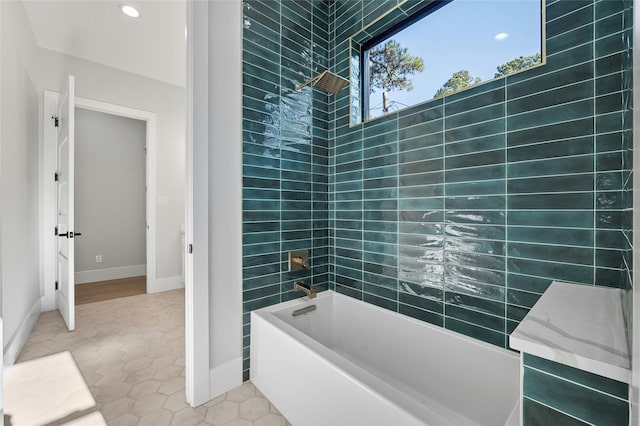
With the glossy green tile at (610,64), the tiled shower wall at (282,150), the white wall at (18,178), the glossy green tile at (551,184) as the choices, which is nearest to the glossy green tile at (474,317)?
the glossy green tile at (551,184)

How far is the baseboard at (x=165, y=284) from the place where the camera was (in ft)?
11.4

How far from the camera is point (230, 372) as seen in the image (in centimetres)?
165

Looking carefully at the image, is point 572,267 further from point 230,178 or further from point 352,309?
point 230,178

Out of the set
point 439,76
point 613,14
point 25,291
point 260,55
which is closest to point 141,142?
point 25,291

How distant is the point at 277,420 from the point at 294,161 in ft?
5.12

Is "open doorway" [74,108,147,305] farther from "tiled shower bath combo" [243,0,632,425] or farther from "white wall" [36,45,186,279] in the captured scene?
"tiled shower bath combo" [243,0,632,425]

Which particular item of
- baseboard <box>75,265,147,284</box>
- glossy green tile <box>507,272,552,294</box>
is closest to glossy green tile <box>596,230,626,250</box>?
glossy green tile <box>507,272,552,294</box>

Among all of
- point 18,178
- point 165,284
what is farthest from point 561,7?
point 165,284

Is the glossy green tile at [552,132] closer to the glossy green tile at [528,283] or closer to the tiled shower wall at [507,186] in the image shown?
the tiled shower wall at [507,186]

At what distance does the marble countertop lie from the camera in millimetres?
542

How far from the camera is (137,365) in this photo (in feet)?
6.21

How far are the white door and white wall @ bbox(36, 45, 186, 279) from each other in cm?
50

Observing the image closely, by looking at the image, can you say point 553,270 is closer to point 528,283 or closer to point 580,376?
point 528,283

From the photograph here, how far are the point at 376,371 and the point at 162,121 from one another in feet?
12.6
